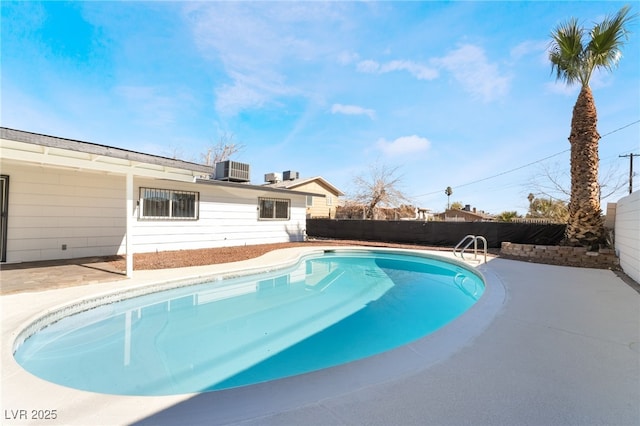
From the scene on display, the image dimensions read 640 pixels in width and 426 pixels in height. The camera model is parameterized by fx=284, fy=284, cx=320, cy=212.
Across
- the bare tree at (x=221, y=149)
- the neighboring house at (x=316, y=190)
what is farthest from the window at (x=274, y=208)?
the bare tree at (x=221, y=149)

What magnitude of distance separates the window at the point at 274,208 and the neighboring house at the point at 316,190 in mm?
8158

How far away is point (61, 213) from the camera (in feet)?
23.5

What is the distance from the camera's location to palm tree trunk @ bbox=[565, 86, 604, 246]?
27.2 feet

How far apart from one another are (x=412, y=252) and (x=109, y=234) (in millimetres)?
9861

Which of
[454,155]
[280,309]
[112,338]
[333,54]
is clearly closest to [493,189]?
[454,155]

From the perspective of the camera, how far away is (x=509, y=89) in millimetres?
11422

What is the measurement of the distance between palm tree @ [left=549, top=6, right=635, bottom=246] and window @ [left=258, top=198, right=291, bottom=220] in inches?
408

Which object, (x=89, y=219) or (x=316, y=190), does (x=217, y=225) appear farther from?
(x=316, y=190)

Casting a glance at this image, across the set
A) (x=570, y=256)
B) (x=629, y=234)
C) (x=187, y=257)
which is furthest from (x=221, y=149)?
(x=629, y=234)

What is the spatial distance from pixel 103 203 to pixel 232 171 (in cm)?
460

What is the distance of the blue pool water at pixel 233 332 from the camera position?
3.01m

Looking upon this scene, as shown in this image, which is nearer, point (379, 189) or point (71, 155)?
point (71, 155)

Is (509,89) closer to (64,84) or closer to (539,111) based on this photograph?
(539,111)

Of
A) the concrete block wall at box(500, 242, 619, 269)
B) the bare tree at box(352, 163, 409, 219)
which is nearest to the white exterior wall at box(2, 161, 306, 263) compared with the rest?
the concrete block wall at box(500, 242, 619, 269)
